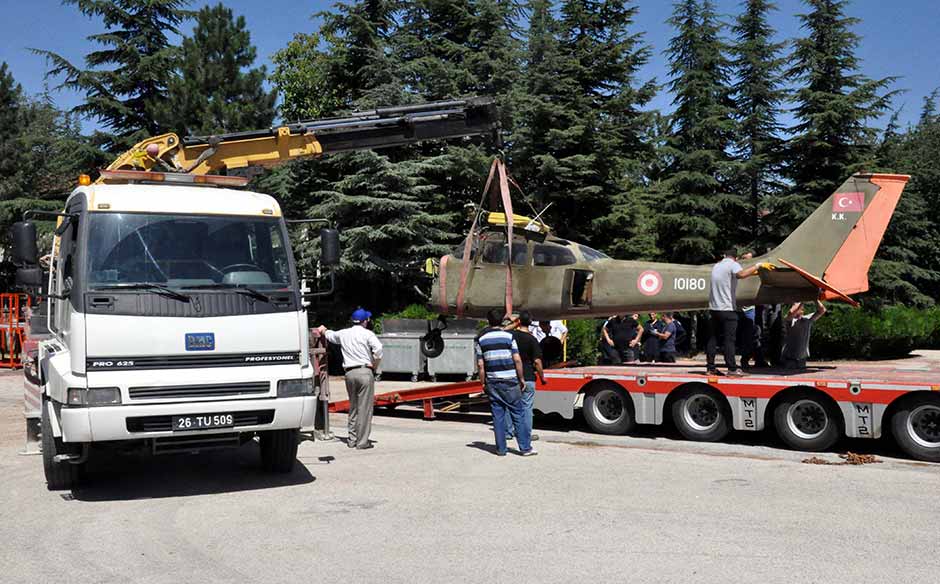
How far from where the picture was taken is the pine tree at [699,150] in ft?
91.0

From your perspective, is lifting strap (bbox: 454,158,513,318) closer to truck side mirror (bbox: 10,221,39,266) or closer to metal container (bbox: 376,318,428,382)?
truck side mirror (bbox: 10,221,39,266)

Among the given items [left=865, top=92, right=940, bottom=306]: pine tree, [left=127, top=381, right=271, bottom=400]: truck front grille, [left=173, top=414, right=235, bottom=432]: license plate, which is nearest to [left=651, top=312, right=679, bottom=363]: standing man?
[left=127, top=381, right=271, bottom=400]: truck front grille

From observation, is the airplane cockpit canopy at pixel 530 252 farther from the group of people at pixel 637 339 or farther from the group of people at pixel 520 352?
the group of people at pixel 637 339

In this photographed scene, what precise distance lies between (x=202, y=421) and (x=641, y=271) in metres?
6.88

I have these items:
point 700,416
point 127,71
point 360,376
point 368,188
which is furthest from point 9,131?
point 700,416

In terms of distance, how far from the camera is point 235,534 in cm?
669

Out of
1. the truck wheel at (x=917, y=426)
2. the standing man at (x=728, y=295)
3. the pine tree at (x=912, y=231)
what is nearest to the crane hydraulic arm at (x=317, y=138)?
the standing man at (x=728, y=295)

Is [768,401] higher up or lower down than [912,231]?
lower down

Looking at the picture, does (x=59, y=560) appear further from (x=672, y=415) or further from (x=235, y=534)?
(x=672, y=415)

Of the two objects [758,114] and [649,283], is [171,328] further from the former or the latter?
[758,114]

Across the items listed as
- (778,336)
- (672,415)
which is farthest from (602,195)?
(672,415)

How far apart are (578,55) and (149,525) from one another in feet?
75.6

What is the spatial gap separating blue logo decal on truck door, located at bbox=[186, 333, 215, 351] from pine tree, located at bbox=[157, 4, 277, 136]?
1949cm

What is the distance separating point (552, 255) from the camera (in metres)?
12.6
